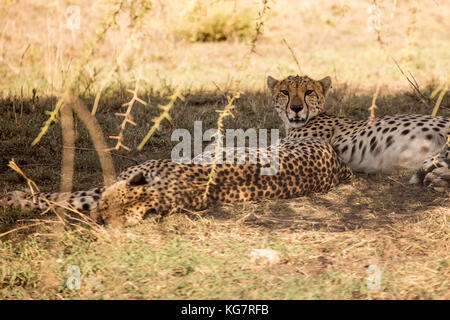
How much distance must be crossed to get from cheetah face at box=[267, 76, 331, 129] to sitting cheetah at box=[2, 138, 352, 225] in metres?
0.84

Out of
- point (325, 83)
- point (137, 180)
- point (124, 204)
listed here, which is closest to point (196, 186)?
point (137, 180)

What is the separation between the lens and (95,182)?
4480 mm

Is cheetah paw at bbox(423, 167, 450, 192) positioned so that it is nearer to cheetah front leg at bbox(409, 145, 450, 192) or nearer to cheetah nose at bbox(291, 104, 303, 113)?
cheetah front leg at bbox(409, 145, 450, 192)

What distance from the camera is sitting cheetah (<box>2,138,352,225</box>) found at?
3533 mm

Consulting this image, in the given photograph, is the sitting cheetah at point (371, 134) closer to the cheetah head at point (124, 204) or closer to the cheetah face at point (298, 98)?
the cheetah face at point (298, 98)

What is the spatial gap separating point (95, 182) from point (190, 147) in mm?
1132

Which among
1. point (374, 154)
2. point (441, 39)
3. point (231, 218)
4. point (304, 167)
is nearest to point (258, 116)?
point (374, 154)

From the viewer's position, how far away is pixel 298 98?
16.9 feet

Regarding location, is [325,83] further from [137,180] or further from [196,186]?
[137,180]

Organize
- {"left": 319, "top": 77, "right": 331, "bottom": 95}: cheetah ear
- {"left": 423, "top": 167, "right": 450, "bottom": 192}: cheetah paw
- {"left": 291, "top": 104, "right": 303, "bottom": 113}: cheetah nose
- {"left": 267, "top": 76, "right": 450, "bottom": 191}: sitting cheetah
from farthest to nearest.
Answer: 1. {"left": 319, "top": 77, "right": 331, "bottom": 95}: cheetah ear
2. {"left": 291, "top": 104, "right": 303, "bottom": 113}: cheetah nose
3. {"left": 267, "top": 76, "right": 450, "bottom": 191}: sitting cheetah
4. {"left": 423, "top": 167, "right": 450, "bottom": 192}: cheetah paw

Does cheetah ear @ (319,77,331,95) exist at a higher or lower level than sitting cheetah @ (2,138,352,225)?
higher

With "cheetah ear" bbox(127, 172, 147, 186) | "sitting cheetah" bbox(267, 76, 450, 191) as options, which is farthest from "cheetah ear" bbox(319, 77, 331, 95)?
"cheetah ear" bbox(127, 172, 147, 186)

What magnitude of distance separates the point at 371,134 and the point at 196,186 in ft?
5.94

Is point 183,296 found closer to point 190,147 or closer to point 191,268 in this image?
point 191,268
